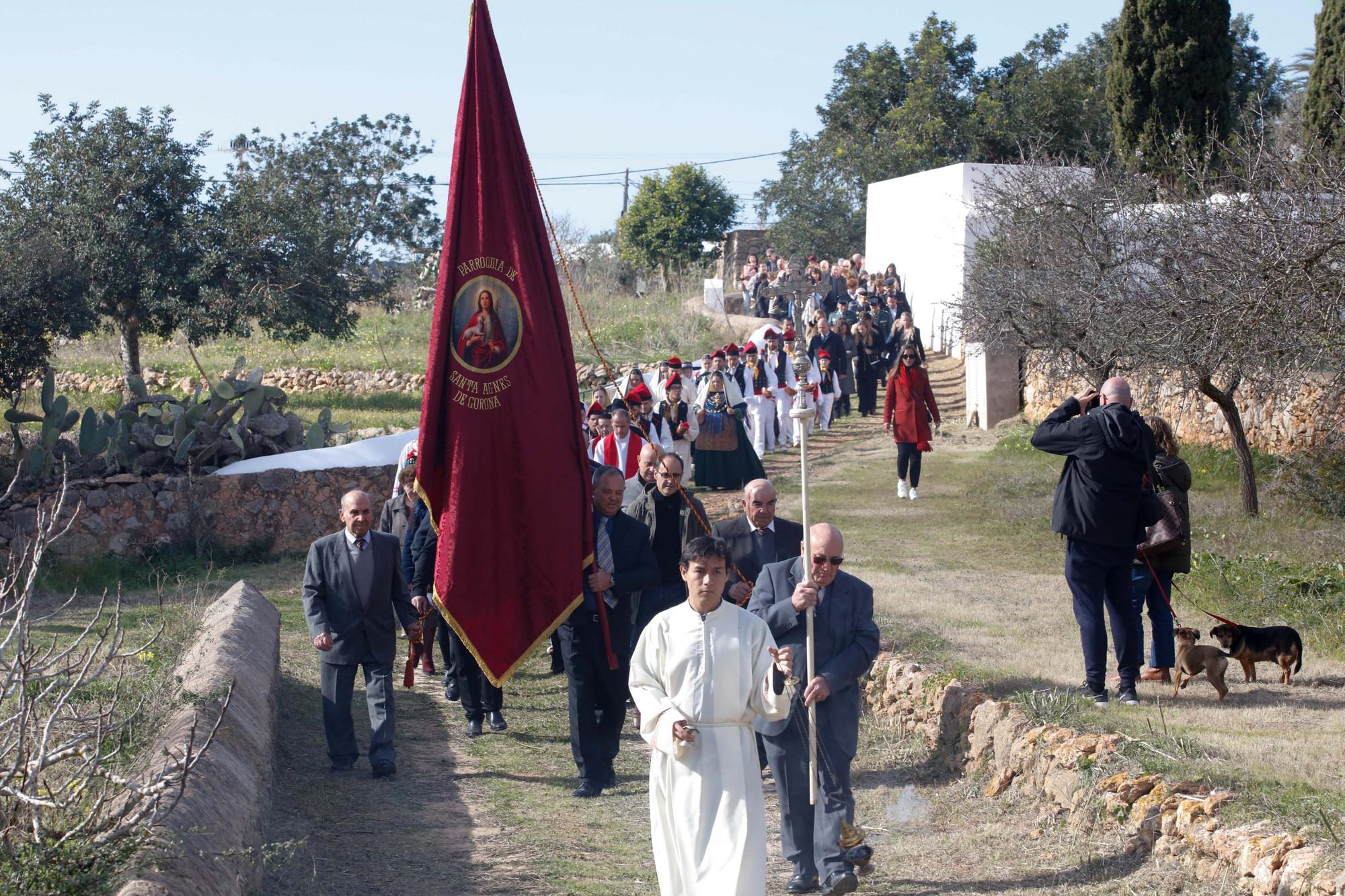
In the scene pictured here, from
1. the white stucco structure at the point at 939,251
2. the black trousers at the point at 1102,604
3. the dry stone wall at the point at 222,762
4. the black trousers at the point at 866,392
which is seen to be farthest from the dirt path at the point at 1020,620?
the black trousers at the point at 866,392

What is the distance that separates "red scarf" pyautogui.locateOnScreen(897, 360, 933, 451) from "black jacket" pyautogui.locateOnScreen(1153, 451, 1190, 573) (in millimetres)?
6825

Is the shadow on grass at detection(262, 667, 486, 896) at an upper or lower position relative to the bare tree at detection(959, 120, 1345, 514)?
lower

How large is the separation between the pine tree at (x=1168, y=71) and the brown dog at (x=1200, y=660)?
1508 cm

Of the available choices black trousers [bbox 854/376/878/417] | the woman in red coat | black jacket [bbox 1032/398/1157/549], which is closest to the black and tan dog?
black jacket [bbox 1032/398/1157/549]

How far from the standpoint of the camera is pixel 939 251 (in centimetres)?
2748

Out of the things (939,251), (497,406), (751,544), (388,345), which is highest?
(939,251)

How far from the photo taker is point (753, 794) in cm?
531

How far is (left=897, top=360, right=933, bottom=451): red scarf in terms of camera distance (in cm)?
1541

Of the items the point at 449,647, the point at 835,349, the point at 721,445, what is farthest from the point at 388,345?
the point at 449,647

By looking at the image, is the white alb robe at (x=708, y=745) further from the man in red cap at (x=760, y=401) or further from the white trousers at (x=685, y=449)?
the man in red cap at (x=760, y=401)

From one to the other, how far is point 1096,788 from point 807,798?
1.41 metres

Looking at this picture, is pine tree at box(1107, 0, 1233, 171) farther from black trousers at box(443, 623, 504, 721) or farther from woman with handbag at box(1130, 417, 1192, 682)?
black trousers at box(443, 623, 504, 721)

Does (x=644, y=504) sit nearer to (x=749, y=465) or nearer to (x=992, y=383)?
(x=749, y=465)

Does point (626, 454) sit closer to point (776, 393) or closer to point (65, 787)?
point (776, 393)
